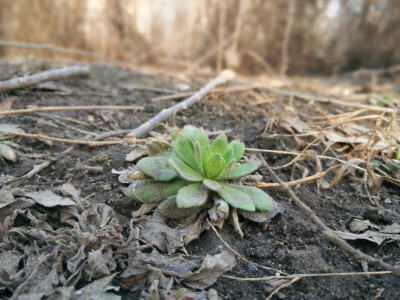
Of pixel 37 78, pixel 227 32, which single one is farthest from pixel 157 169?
pixel 227 32

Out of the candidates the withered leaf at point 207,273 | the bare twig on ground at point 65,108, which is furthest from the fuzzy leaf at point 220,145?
the bare twig on ground at point 65,108

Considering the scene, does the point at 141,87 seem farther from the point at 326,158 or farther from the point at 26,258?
the point at 26,258

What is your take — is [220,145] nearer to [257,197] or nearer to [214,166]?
[214,166]

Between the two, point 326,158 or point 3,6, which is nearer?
point 326,158

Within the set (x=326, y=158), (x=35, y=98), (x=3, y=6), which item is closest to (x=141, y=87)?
(x=35, y=98)

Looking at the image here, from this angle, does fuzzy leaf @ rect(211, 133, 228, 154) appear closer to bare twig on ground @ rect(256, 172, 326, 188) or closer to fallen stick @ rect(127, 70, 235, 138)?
bare twig on ground @ rect(256, 172, 326, 188)

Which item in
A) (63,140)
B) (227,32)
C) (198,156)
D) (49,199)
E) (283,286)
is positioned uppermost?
(227,32)
